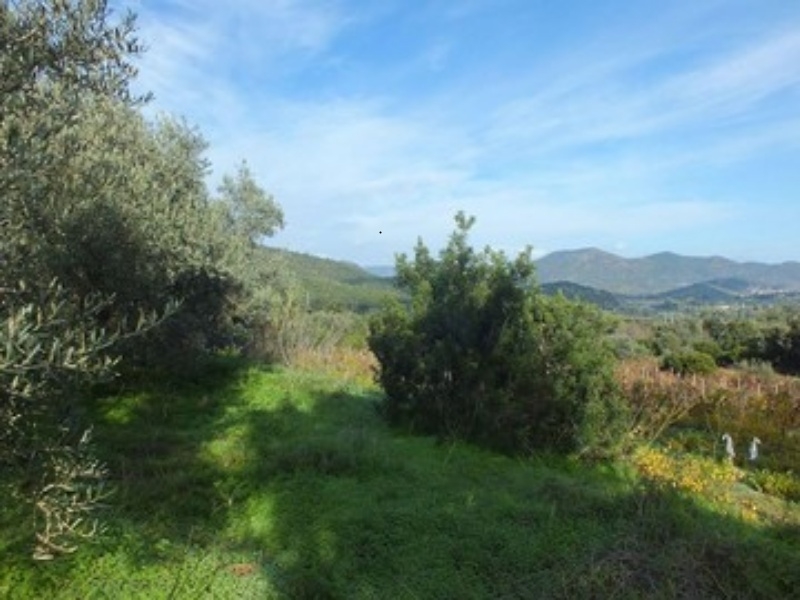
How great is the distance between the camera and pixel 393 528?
6168mm

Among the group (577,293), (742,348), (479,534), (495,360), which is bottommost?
(742,348)

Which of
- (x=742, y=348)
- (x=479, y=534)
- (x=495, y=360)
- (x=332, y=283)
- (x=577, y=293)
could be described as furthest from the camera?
(x=332, y=283)

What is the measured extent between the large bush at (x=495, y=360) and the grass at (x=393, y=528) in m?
0.56

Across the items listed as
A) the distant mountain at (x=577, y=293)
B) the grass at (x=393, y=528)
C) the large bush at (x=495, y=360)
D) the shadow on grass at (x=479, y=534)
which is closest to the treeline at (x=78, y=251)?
the grass at (x=393, y=528)

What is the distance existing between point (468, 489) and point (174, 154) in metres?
7.79

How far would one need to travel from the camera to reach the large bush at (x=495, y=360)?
8992mm

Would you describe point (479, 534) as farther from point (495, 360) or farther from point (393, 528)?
point (495, 360)

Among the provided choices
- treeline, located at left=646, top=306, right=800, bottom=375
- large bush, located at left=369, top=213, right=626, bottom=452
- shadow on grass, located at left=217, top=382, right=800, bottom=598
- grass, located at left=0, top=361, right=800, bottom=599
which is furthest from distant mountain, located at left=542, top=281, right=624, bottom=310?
shadow on grass, located at left=217, top=382, right=800, bottom=598

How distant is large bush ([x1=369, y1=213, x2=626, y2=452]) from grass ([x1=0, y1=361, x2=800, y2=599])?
22.1 inches

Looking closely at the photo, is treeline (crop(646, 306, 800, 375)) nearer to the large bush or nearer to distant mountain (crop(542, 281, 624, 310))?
distant mountain (crop(542, 281, 624, 310))

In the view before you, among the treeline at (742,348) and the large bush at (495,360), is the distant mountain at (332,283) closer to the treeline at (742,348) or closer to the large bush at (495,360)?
the large bush at (495,360)

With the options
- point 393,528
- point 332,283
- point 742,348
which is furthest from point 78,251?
point 332,283

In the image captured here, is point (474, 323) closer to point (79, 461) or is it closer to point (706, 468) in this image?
point (706, 468)

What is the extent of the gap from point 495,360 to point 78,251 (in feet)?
18.4
